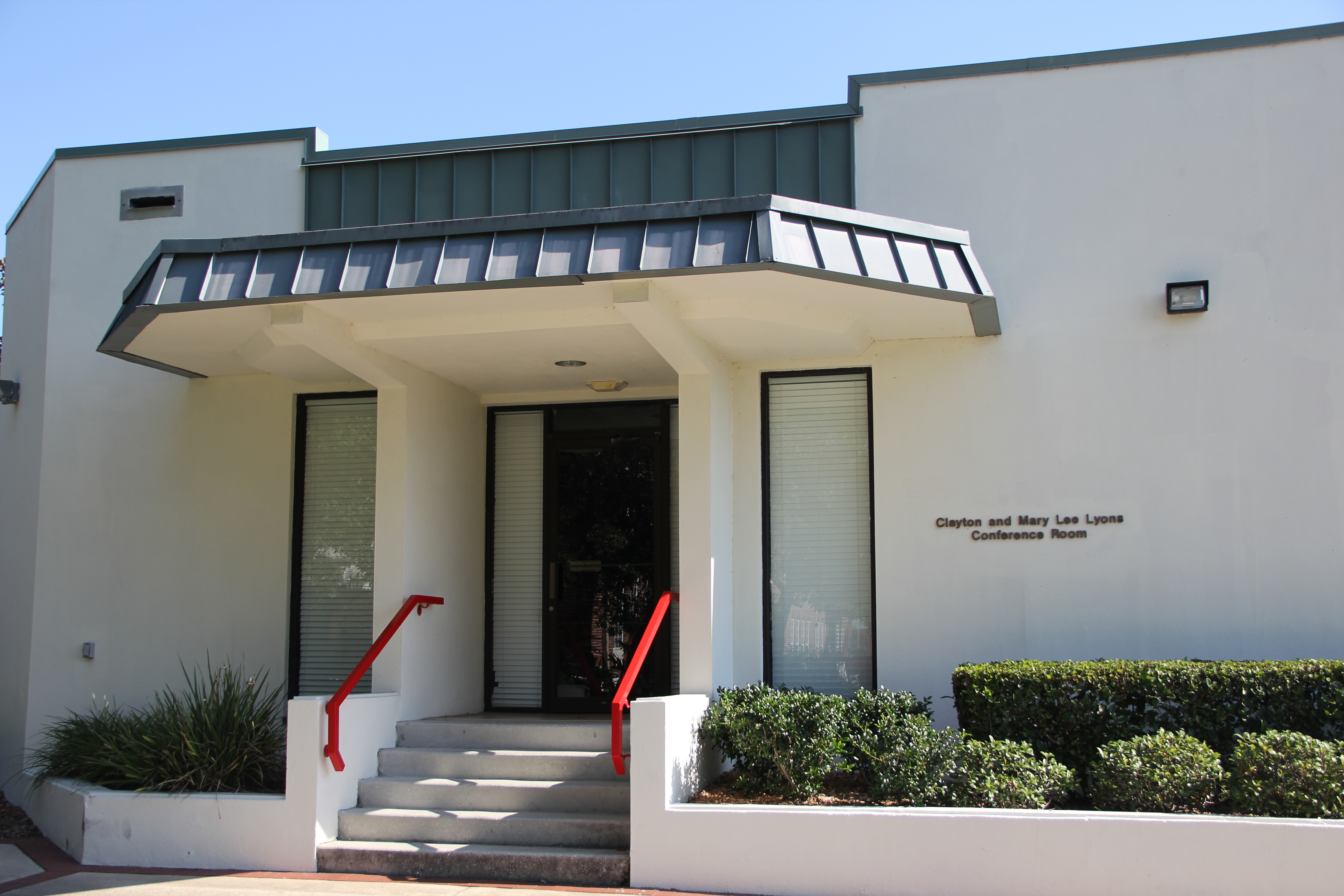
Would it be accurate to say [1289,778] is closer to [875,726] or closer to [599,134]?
[875,726]

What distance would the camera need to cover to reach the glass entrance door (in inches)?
362

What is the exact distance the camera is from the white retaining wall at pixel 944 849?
5.56 metres

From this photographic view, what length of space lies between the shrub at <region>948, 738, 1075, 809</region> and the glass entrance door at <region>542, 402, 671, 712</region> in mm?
3297

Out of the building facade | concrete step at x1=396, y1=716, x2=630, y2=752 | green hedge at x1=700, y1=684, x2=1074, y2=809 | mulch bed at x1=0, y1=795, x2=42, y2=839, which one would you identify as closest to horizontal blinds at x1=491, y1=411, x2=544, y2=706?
the building facade

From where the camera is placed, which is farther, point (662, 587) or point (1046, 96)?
point (662, 587)

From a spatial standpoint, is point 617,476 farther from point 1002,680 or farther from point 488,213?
point 1002,680

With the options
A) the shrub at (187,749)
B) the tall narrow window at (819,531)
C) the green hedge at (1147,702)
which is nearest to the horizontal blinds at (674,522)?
the tall narrow window at (819,531)

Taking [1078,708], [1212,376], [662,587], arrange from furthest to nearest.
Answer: [662,587], [1212,376], [1078,708]

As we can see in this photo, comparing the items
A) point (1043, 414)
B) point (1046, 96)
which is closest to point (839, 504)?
point (1043, 414)

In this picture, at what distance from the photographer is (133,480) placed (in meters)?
9.48

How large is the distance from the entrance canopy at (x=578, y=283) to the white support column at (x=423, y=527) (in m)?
0.30

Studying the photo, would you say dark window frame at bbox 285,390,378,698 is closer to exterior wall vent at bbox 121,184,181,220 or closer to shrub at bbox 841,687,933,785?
exterior wall vent at bbox 121,184,181,220

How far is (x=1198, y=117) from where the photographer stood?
26.3 feet

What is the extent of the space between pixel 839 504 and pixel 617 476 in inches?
81.6
